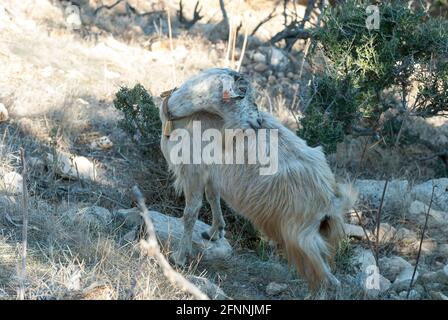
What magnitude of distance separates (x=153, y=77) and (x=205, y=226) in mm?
4878

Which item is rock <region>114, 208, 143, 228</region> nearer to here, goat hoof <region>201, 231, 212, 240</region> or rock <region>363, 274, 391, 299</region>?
goat hoof <region>201, 231, 212, 240</region>

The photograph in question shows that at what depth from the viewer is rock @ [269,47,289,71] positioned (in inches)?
499

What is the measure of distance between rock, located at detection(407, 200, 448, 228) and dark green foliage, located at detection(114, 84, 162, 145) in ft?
9.13

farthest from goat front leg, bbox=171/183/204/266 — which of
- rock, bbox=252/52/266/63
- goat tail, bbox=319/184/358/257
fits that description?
rock, bbox=252/52/266/63

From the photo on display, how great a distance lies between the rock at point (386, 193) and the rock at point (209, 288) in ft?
9.37

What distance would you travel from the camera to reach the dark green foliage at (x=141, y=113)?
7.15m

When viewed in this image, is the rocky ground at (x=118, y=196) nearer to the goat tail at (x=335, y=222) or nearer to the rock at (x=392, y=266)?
the rock at (x=392, y=266)

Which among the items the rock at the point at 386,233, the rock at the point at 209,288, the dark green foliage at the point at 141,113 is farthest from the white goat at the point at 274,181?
the dark green foliage at the point at 141,113

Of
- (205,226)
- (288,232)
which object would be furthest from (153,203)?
(288,232)

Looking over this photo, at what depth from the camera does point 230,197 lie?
16.4 ft

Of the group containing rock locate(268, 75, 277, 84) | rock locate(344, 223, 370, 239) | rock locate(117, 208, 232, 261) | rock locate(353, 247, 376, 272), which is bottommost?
rock locate(353, 247, 376, 272)

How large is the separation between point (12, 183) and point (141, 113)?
5.45ft

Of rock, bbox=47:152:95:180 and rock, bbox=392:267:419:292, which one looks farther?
rock, bbox=47:152:95:180
